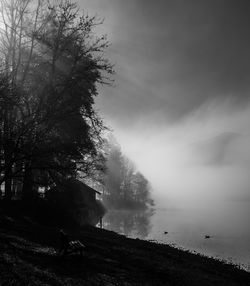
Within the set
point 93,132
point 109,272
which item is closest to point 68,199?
point 93,132

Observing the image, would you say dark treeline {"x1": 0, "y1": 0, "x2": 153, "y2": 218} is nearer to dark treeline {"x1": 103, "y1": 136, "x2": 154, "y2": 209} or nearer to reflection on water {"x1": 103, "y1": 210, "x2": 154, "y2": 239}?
reflection on water {"x1": 103, "y1": 210, "x2": 154, "y2": 239}

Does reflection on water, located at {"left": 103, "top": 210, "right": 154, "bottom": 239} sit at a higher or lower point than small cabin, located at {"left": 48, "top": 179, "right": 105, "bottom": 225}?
lower

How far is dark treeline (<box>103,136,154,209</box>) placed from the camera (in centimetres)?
9469

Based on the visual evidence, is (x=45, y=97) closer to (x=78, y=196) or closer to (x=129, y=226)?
(x=78, y=196)

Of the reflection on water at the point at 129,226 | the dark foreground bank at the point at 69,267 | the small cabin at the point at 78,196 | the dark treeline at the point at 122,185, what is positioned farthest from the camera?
the dark treeline at the point at 122,185

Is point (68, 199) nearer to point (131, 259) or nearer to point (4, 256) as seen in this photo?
point (131, 259)

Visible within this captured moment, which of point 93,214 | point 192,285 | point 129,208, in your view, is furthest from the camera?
point 129,208

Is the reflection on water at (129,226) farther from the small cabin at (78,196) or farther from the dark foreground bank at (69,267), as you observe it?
the dark foreground bank at (69,267)

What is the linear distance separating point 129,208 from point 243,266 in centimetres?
8573

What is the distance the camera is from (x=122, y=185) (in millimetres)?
106000

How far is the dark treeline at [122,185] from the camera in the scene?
9469 centimetres

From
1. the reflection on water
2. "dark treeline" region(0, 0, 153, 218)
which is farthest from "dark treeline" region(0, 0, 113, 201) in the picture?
the reflection on water

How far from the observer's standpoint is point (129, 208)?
4466 inches

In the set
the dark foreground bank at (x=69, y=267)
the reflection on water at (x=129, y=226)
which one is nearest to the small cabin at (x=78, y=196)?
the reflection on water at (x=129, y=226)
